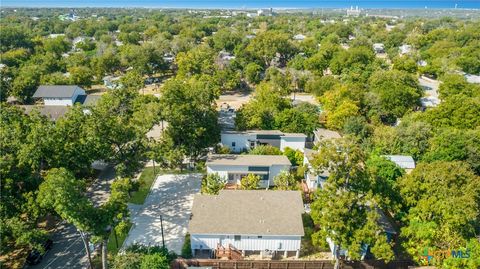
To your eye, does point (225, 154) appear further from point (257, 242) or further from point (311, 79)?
point (311, 79)

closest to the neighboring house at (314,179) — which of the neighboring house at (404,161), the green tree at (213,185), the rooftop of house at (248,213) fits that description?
the rooftop of house at (248,213)

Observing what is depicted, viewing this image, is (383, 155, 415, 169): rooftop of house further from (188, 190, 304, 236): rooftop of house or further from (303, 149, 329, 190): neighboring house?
(188, 190, 304, 236): rooftop of house

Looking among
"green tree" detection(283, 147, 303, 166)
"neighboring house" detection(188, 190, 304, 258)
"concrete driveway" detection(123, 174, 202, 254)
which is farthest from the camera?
"green tree" detection(283, 147, 303, 166)

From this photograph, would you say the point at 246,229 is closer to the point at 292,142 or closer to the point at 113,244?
the point at 113,244

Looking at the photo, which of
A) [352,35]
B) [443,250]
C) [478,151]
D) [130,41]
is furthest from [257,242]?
[352,35]

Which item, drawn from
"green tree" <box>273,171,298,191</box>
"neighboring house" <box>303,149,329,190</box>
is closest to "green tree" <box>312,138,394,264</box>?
"neighboring house" <box>303,149,329,190</box>

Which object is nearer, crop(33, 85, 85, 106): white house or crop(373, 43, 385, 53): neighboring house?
crop(33, 85, 85, 106): white house
